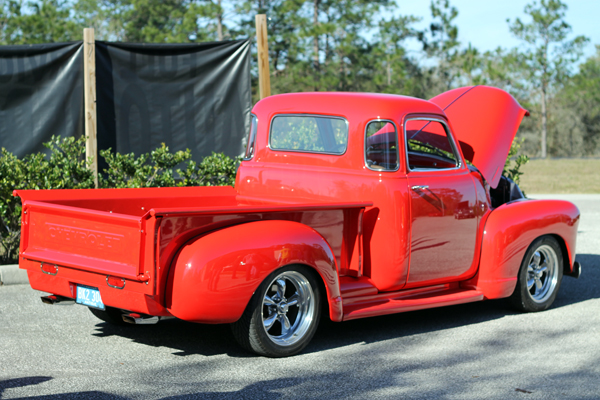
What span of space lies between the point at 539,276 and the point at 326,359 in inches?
104

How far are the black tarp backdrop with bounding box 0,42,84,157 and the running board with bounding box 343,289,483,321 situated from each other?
16.9 feet

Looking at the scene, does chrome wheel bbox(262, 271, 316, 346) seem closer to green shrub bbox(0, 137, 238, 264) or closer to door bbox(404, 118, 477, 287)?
door bbox(404, 118, 477, 287)

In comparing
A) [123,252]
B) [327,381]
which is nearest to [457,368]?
[327,381]

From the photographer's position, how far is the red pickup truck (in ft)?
14.3

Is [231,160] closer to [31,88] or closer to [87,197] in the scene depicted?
[31,88]

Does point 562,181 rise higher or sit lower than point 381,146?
lower

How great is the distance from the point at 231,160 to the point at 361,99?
3.21 meters

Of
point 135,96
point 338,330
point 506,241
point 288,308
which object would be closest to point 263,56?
point 135,96

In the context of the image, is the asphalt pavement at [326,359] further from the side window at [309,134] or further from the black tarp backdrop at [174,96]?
the black tarp backdrop at [174,96]

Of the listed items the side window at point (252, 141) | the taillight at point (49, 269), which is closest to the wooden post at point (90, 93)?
the side window at point (252, 141)

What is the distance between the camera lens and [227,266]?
4344 mm

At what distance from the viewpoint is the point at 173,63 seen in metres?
9.30

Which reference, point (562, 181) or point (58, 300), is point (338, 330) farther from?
point (562, 181)

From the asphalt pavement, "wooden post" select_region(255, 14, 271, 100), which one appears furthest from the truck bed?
"wooden post" select_region(255, 14, 271, 100)
